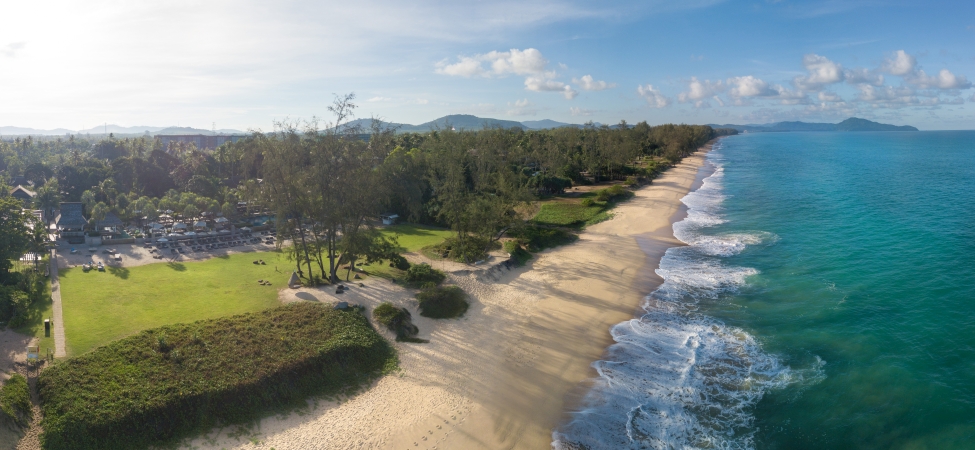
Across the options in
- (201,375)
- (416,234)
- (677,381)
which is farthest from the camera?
(416,234)

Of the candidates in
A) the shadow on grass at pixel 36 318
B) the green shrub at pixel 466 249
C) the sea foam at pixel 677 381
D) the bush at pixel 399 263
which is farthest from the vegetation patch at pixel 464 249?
the shadow on grass at pixel 36 318

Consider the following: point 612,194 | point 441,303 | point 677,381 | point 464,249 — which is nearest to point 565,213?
point 612,194

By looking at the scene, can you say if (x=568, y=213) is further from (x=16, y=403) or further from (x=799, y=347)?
(x=16, y=403)

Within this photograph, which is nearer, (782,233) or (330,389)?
(330,389)

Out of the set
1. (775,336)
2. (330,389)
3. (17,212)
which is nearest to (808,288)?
(775,336)

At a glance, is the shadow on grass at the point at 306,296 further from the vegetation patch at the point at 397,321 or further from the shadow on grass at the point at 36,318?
the shadow on grass at the point at 36,318

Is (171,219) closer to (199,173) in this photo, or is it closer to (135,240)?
(135,240)
